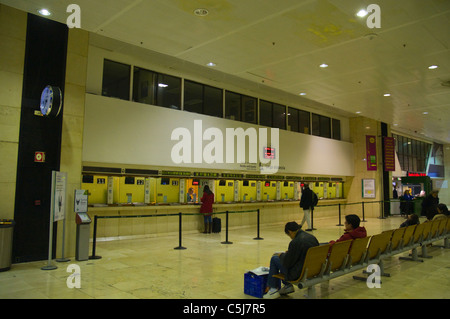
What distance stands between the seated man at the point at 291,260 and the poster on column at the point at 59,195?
14.7ft

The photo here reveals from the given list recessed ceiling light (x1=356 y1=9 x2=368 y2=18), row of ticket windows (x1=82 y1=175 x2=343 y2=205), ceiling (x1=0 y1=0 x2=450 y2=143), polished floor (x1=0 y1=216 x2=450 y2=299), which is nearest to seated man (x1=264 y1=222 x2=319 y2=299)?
polished floor (x1=0 y1=216 x2=450 y2=299)

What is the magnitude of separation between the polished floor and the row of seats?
1.13 ft

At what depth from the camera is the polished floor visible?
4871 millimetres

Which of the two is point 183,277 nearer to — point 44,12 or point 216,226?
point 44,12

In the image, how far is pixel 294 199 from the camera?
15.8 meters

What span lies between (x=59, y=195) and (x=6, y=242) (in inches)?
47.7

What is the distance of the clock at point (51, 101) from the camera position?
6.62 m

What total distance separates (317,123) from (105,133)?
11548 mm

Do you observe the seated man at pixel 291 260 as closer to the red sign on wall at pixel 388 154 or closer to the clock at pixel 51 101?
the clock at pixel 51 101

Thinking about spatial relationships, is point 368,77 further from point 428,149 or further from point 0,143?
point 428,149

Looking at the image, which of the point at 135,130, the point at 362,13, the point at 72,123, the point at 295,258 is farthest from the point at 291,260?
the point at 135,130

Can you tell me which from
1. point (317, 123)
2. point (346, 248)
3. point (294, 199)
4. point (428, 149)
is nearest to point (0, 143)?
point (346, 248)

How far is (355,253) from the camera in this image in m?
5.17

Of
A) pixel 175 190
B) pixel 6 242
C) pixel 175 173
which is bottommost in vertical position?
pixel 6 242
